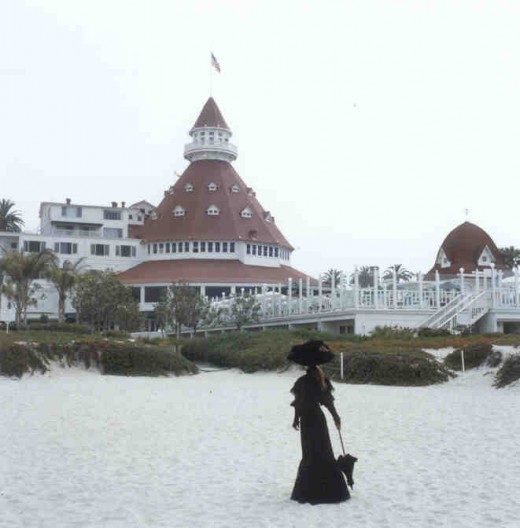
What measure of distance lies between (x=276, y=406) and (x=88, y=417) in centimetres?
381

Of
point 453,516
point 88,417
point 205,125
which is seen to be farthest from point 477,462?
point 205,125

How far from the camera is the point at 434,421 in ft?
40.3

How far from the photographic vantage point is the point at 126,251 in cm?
6938

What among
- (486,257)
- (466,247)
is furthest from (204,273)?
(486,257)

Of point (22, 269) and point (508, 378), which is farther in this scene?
point (22, 269)

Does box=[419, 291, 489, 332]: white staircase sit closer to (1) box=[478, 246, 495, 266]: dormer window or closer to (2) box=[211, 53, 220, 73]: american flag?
(1) box=[478, 246, 495, 266]: dormer window

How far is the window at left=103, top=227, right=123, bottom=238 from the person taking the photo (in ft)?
238

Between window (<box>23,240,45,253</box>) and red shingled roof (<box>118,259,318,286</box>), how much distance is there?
8.84 meters

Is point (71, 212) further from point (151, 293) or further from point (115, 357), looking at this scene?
point (115, 357)

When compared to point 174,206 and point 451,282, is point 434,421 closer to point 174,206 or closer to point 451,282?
point 451,282

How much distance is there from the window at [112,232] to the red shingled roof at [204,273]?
305 inches

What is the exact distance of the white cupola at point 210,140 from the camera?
71.4 m

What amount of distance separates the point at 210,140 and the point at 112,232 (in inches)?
528

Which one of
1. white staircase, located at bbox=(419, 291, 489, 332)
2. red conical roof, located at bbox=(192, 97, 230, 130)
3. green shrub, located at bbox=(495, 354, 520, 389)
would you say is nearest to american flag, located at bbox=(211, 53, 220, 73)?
red conical roof, located at bbox=(192, 97, 230, 130)
